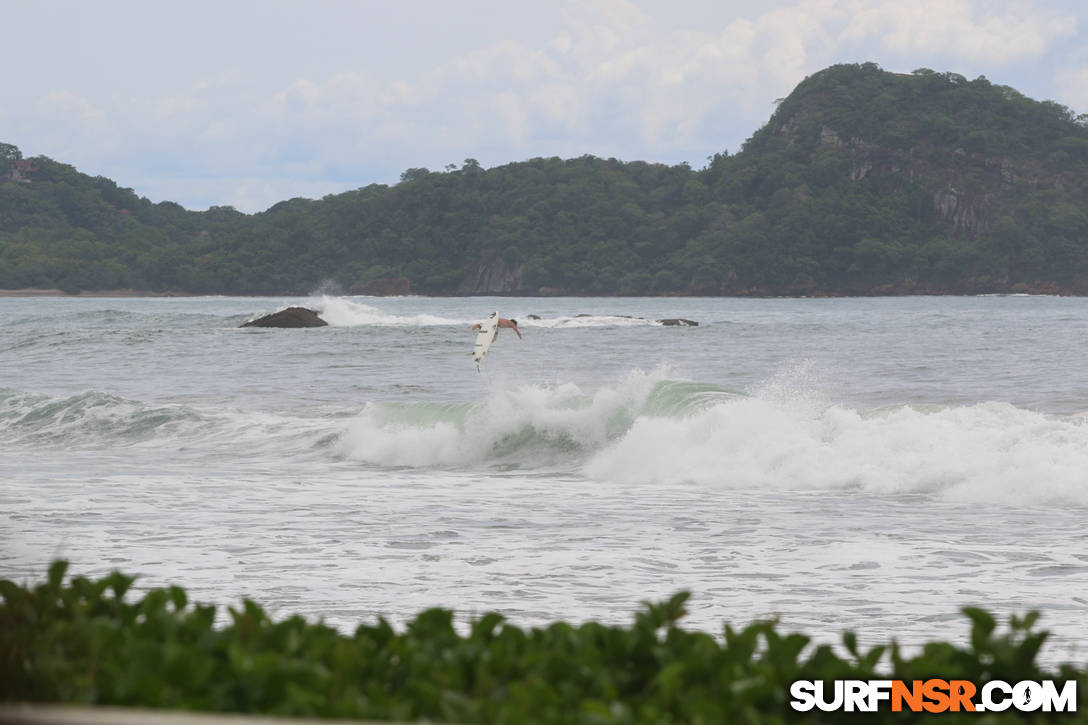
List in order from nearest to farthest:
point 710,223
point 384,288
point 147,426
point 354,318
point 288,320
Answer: point 147,426 → point 288,320 → point 354,318 → point 384,288 → point 710,223

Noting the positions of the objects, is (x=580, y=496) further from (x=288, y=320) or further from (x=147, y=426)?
(x=288, y=320)

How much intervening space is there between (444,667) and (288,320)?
45.9m

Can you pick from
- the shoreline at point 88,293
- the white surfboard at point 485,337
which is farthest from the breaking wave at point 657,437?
the shoreline at point 88,293

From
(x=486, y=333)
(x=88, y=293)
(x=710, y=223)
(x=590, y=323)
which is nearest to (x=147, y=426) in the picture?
(x=486, y=333)

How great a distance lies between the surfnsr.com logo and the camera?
247 cm

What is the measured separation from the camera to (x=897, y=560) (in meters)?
7.46

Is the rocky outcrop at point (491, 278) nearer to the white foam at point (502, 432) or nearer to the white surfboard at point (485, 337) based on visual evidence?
the white foam at point (502, 432)

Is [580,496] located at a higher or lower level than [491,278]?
lower

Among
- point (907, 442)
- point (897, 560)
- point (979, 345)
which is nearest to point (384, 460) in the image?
point (907, 442)

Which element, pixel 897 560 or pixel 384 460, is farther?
pixel 384 460

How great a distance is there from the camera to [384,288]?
13262cm

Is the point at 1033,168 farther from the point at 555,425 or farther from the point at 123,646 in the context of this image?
the point at 123,646

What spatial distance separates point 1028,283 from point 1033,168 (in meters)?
16.3

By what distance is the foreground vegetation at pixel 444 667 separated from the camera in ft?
7.70
